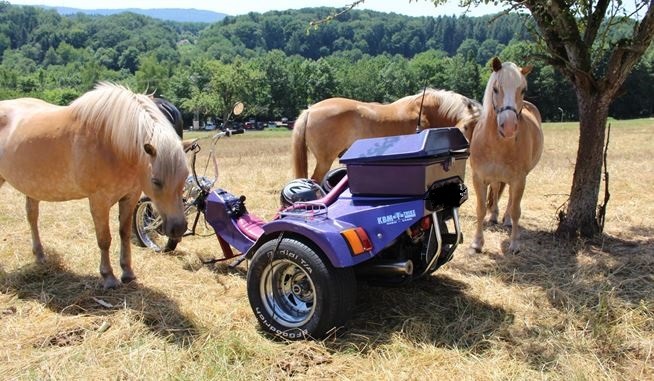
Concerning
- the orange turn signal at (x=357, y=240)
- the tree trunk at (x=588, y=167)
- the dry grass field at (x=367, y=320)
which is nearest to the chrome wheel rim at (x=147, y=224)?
the dry grass field at (x=367, y=320)

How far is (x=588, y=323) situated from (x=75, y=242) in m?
5.43

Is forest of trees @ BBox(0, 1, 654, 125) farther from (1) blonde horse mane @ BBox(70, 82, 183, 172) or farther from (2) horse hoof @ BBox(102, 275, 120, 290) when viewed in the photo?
(2) horse hoof @ BBox(102, 275, 120, 290)

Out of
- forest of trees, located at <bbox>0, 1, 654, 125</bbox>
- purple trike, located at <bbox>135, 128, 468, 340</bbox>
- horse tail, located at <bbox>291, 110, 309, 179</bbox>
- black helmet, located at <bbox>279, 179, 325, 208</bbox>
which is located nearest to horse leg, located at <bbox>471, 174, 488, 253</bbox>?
forest of trees, located at <bbox>0, 1, 654, 125</bbox>

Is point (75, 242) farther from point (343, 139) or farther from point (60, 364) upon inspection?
point (343, 139)

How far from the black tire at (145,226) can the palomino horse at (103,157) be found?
3.14ft

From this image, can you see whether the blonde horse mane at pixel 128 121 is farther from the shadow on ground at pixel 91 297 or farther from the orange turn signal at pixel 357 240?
the orange turn signal at pixel 357 240

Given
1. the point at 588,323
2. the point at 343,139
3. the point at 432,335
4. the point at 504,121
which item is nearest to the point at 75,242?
the point at 343,139

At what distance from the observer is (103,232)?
450 centimetres

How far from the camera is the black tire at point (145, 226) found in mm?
5699

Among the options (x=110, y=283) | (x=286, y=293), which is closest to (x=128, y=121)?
(x=110, y=283)

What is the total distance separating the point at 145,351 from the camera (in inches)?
129

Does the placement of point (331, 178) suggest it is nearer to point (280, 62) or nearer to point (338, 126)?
point (338, 126)

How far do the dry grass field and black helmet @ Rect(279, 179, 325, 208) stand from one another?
2.88 ft

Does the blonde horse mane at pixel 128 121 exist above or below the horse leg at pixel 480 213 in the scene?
above
